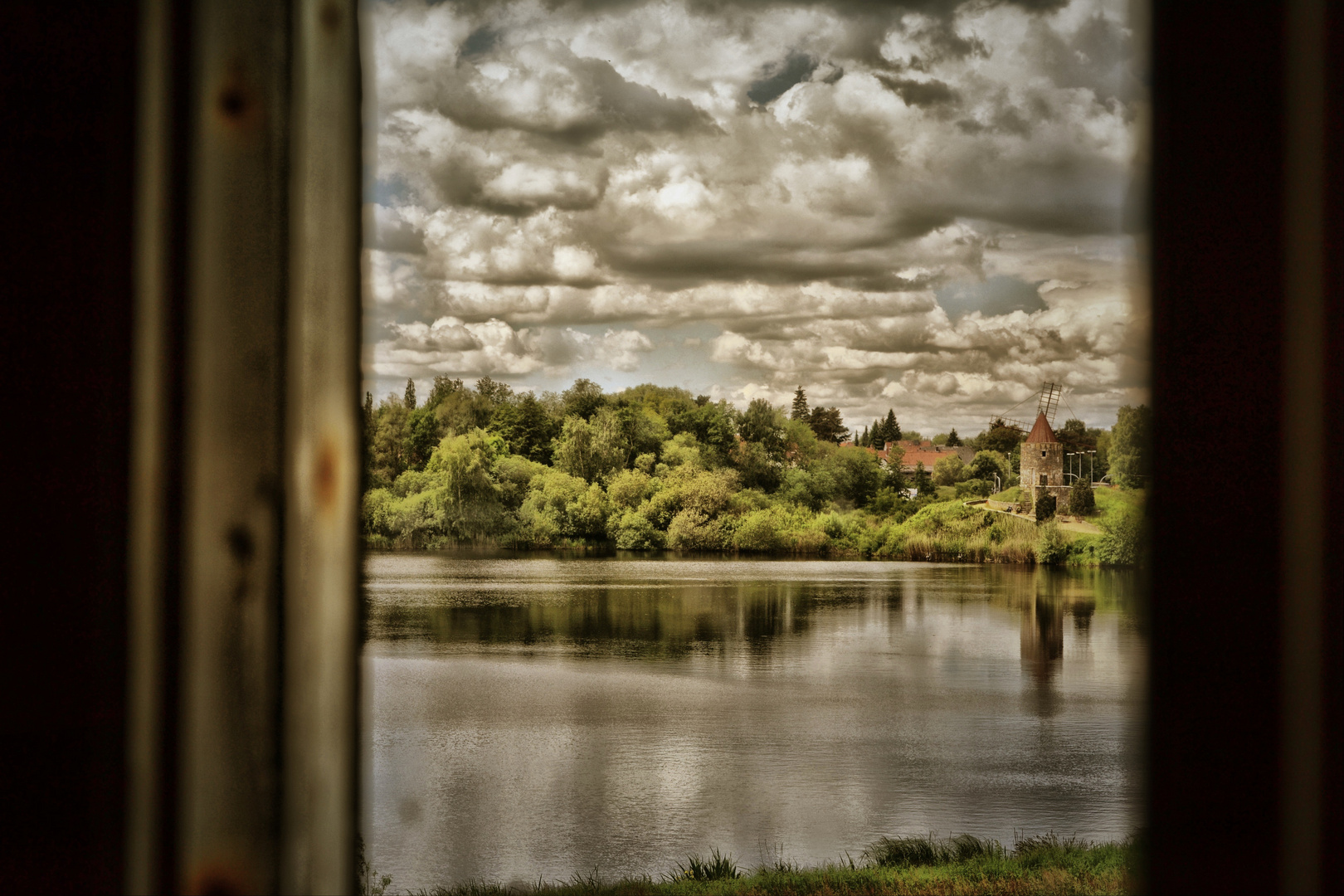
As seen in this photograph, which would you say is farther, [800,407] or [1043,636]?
[800,407]

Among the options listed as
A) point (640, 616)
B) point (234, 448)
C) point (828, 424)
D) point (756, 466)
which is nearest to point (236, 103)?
point (234, 448)

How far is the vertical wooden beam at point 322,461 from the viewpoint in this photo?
0.78 metres

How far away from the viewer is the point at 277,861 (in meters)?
0.76

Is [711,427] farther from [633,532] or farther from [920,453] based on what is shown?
[920,453]

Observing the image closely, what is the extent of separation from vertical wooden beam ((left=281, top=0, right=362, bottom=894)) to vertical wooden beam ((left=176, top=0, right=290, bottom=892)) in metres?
0.01

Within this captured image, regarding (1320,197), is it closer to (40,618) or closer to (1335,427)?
(1335,427)

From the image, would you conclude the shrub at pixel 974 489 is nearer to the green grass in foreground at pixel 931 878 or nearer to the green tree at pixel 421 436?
the green tree at pixel 421 436

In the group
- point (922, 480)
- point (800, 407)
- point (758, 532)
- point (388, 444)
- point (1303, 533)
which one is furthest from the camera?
point (800, 407)

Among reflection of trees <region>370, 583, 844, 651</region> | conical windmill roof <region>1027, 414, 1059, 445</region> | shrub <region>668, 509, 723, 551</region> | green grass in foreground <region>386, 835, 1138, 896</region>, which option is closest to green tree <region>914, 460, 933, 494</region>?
conical windmill roof <region>1027, 414, 1059, 445</region>

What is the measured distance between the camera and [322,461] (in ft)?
2.61

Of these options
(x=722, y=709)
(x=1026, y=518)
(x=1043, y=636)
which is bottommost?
(x=722, y=709)

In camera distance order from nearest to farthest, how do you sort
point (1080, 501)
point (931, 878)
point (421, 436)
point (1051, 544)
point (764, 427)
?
point (931, 878), point (421, 436), point (1080, 501), point (1051, 544), point (764, 427)

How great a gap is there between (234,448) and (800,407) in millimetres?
53704

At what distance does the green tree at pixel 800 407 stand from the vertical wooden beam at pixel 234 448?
52.2 metres
